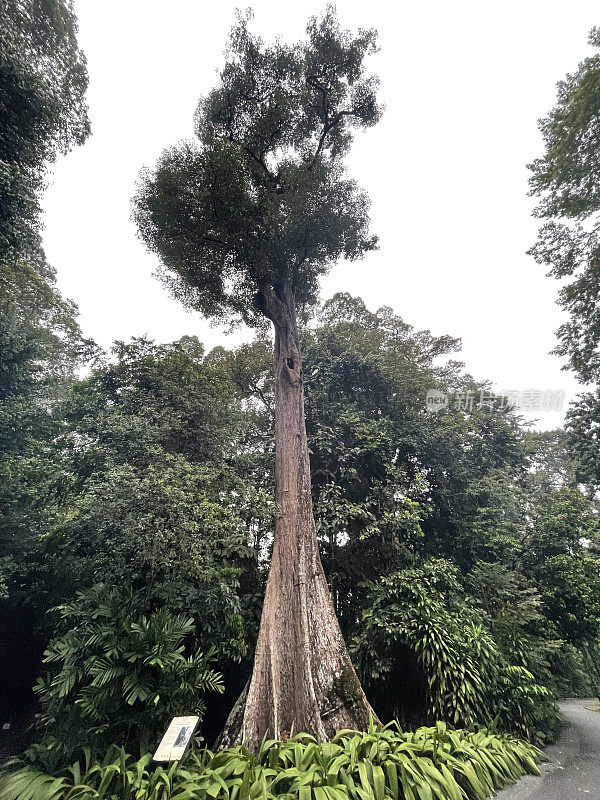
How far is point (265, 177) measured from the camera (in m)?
7.42

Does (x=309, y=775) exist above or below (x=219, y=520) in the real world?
below

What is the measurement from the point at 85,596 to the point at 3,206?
17.1 feet

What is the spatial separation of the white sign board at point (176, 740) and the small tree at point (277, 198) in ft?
8.55

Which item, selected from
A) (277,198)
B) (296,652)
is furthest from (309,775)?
(277,198)

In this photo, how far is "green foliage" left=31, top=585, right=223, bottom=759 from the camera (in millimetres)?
3518

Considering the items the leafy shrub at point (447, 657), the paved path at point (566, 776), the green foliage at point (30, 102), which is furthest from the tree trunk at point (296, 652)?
the green foliage at point (30, 102)

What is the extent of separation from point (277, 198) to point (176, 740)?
7823 mm

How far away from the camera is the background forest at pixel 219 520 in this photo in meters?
4.18

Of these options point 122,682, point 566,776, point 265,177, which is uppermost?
point 265,177

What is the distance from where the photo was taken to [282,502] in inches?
211

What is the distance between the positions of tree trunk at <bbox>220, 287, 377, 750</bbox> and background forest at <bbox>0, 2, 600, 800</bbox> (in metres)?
0.44

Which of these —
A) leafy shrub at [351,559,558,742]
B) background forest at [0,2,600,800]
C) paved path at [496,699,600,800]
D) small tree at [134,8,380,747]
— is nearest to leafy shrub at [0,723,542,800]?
paved path at [496,699,600,800]

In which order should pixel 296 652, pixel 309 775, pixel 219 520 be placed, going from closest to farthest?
pixel 309 775, pixel 296 652, pixel 219 520

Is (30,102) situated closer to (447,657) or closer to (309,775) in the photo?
(309,775)
